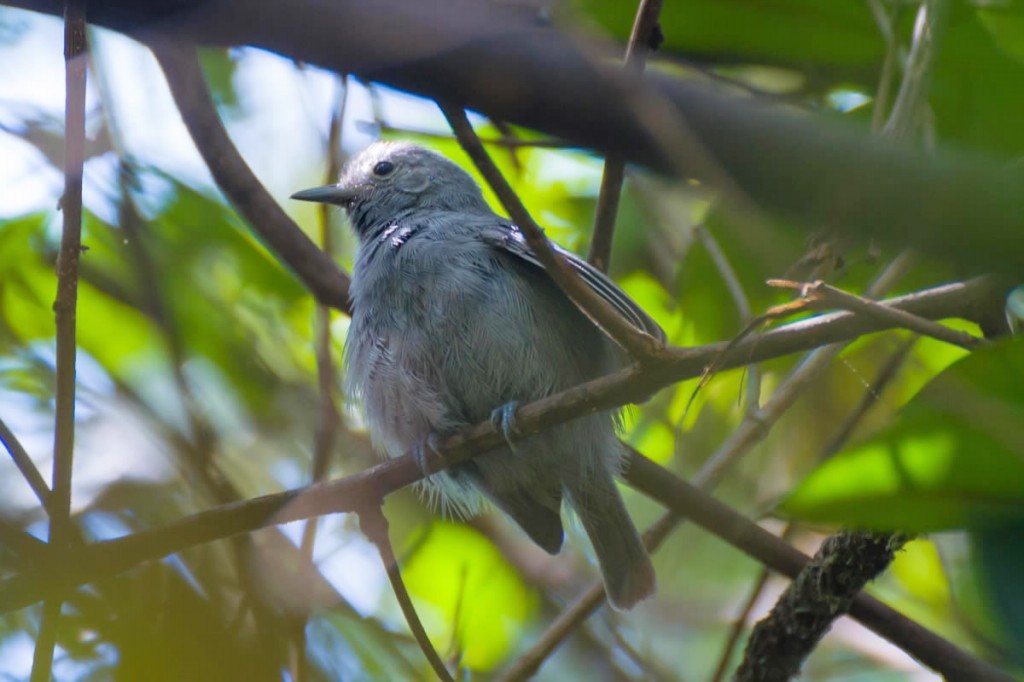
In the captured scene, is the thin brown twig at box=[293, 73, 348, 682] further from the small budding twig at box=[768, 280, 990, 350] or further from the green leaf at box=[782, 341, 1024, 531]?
the green leaf at box=[782, 341, 1024, 531]

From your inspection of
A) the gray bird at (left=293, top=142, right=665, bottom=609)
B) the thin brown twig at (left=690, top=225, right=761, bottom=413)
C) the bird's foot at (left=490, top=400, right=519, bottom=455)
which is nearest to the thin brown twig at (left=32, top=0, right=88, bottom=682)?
the bird's foot at (left=490, top=400, right=519, bottom=455)

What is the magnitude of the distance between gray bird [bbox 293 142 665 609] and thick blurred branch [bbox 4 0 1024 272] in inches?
69.3

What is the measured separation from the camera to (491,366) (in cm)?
424

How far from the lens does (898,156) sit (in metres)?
1.54

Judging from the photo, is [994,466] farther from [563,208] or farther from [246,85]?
[246,85]

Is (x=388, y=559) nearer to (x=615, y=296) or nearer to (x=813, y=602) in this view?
(x=615, y=296)

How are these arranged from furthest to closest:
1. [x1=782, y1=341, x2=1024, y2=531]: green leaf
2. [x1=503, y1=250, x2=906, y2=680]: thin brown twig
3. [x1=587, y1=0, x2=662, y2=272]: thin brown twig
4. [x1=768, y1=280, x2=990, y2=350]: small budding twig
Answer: [x1=503, y1=250, x2=906, y2=680]: thin brown twig < [x1=587, y1=0, x2=662, y2=272]: thin brown twig < [x1=768, y1=280, x2=990, y2=350]: small budding twig < [x1=782, y1=341, x2=1024, y2=531]: green leaf

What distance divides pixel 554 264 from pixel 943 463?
45.9 inches

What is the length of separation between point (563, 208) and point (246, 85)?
1.81 meters

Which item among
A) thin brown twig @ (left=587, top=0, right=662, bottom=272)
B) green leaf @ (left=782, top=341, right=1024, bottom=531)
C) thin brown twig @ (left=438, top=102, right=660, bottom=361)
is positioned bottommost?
green leaf @ (left=782, top=341, right=1024, bottom=531)

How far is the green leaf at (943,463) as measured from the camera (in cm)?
174

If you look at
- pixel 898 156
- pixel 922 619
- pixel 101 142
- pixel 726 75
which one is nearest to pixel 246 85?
pixel 101 142

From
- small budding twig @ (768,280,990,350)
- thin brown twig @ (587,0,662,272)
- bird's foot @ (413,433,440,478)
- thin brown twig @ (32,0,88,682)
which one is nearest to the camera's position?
small budding twig @ (768,280,990,350)

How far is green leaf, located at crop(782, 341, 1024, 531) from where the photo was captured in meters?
1.74
